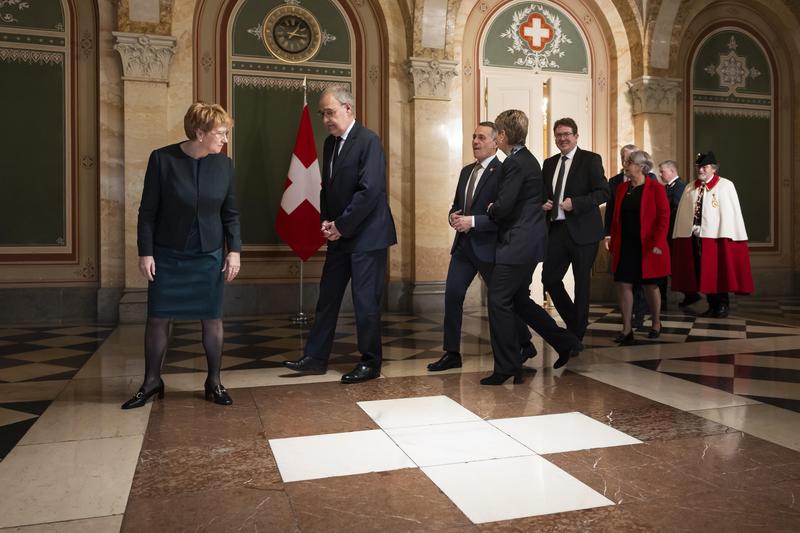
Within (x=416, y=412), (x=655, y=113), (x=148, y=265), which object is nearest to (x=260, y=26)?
(x=655, y=113)

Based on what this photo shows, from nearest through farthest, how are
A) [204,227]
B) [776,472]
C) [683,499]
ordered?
[683,499] < [776,472] < [204,227]

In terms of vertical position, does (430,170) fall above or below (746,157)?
below

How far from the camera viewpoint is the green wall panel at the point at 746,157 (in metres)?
9.06

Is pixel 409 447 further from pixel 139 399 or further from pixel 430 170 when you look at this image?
pixel 430 170

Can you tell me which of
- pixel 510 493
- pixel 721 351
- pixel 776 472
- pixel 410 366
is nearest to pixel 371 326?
pixel 410 366

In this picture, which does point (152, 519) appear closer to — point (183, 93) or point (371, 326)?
point (371, 326)

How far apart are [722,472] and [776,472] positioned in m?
0.17

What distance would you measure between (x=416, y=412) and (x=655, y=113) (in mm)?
6738

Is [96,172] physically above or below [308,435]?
above

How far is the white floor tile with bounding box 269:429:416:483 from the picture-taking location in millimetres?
2276

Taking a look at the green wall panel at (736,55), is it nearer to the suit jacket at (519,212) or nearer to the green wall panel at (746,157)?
the green wall panel at (746,157)

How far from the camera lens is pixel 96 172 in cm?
693

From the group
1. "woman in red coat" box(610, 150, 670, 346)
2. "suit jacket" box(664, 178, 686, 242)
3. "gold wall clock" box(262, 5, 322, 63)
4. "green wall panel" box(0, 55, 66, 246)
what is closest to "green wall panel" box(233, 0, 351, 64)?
"gold wall clock" box(262, 5, 322, 63)

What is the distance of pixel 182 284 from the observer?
314 cm
